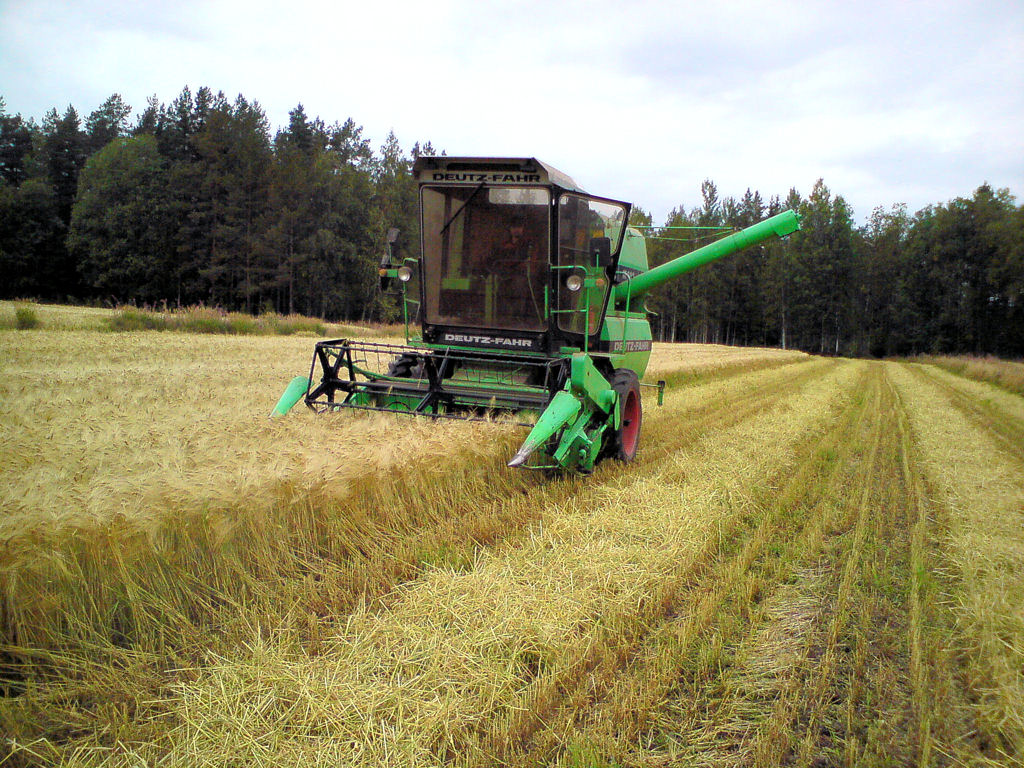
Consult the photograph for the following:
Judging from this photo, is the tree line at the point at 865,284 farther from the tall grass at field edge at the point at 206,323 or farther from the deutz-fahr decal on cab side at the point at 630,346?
the deutz-fahr decal on cab side at the point at 630,346

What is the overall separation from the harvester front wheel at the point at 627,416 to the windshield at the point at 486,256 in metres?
1.11

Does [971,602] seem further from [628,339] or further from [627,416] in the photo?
[628,339]

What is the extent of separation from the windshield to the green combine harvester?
10 millimetres

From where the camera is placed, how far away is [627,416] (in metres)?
6.72

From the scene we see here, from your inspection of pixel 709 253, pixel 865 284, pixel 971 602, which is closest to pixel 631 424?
pixel 709 253

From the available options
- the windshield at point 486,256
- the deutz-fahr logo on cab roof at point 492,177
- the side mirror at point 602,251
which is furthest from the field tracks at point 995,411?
the deutz-fahr logo on cab roof at point 492,177

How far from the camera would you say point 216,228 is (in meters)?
37.5

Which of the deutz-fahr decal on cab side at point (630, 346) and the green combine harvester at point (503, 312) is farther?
the deutz-fahr decal on cab side at point (630, 346)

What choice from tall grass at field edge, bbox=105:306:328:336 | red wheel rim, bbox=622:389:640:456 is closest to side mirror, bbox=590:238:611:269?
red wheel rim, bbox=622:389:640:456

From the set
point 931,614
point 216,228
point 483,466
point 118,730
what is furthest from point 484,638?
point 216,228

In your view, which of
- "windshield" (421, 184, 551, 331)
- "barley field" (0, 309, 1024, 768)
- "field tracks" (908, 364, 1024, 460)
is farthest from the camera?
"field tracks" (908, 364, 1024, 460)

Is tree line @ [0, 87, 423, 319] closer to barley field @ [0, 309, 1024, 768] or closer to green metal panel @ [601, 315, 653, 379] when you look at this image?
green metal panel @ [601, 315, 653, 379]

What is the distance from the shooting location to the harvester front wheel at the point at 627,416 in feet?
20.3

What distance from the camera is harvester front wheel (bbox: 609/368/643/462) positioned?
6184 millimetres
